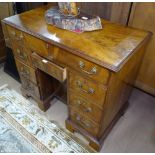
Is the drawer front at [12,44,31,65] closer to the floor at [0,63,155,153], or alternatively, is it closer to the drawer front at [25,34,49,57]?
the drawer front at [25,34,49,57]

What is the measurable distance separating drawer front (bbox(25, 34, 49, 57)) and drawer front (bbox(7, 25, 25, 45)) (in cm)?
5

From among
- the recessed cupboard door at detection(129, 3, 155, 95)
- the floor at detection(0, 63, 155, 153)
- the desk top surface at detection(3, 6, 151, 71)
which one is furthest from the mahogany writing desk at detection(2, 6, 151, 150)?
the recessed cupboard door at detection(129, 3, 155, 95)

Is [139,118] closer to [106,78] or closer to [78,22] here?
[106,78]

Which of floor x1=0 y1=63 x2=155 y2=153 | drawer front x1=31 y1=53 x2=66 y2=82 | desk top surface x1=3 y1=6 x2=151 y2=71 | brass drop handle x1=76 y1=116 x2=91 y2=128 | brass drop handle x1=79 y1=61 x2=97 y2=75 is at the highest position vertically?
desk top surface x1=3 y1=6 x2=151 y2=71

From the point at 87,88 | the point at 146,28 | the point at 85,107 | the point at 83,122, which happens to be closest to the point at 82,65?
the point at 87,88

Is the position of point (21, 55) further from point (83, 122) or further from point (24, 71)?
point (83, 122)

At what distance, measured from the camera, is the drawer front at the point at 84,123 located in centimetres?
117

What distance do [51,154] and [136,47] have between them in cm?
96

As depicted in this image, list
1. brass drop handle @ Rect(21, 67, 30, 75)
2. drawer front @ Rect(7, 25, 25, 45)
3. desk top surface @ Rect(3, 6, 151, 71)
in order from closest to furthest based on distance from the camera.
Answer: desk top surface @ Rect(3, 6, 151, 71) < drawer front @ Rect(7, 25, 25, 45) < brass drop handle @ Rect(21, 67, 30, 75)

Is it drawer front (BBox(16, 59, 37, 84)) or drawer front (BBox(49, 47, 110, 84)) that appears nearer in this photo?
drawer front (BBox(49, 47, 110, 84))

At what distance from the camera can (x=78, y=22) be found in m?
1.05

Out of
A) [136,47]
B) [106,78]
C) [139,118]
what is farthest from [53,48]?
[139,118]

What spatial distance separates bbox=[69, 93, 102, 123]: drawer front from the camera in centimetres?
105

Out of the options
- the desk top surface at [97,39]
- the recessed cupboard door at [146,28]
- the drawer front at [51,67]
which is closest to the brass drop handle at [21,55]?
the drawer front at [51,67]
